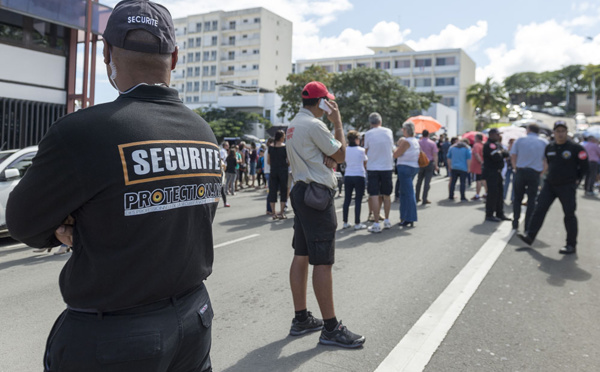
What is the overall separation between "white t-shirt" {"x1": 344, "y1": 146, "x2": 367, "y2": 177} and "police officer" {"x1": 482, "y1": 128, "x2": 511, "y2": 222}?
112 inches

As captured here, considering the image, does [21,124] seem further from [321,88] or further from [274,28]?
[274,28]

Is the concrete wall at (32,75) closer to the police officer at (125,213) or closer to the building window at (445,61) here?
the police officer at (125,213)

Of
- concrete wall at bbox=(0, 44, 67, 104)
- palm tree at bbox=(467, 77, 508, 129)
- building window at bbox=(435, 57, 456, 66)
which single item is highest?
building window at bbox=(435, 57, 456, 66)

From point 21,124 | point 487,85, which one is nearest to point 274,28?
point 487,85

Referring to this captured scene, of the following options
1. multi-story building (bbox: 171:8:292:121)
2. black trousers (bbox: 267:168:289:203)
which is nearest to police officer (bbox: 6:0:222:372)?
black trousers (bbox: 267:168:289:203)

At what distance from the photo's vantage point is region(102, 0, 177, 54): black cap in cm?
162

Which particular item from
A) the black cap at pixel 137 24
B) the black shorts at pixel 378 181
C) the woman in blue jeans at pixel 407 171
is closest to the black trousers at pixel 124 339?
the black cap at pixel 137 24

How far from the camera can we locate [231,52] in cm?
8481

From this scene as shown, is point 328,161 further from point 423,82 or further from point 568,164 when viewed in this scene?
point 423,82

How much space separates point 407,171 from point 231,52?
3144 inches

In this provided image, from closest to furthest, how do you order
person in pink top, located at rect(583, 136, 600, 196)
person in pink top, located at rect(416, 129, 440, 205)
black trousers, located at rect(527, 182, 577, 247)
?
black trousers, located at rect(527, 182, 577, 247)
person in pink top, located at rect(416, 129, 440, 205)
person in pink top, located at rect(583, 136, 600, 196)

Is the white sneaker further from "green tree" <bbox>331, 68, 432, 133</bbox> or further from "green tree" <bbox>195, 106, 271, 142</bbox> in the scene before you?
"green tree" <bbox>195, 106, 271, 142</bbox>

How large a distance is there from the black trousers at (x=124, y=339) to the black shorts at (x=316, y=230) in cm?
215

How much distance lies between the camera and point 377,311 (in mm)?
4543
